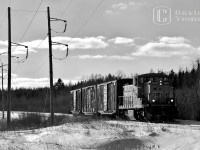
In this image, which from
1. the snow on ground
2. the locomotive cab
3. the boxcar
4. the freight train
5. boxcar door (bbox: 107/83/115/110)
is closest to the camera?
the snow on ground

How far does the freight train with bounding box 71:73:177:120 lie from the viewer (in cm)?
2541

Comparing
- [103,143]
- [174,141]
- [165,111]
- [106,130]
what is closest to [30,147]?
[103,143]

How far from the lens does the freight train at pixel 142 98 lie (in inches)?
1000

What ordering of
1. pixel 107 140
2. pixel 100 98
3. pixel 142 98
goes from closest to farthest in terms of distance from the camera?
1. pixel 107 140
2. pixel 142 98
3. pixel 100 98

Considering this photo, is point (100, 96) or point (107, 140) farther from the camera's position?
point (100, 96)

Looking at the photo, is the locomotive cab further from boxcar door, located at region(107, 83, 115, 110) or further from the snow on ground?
the snow on ground

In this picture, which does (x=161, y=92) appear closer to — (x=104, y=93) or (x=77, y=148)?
(x=104, y=93)

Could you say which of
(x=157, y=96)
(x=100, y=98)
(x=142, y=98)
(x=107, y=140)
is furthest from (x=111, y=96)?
(x=107, y=140)

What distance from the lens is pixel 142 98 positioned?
2597 cm

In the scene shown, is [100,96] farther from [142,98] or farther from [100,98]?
[142,98]

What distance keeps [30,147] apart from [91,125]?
16.0 ft

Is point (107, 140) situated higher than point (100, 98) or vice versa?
point (100, 98)

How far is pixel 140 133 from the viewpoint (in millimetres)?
14984

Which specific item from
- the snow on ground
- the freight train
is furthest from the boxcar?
the snow on ground
